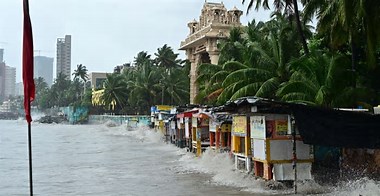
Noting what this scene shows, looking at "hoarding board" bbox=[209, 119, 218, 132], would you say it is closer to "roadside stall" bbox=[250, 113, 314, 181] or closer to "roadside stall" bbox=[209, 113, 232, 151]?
"roadside stall" bbox=[209, 113, 232, 151]

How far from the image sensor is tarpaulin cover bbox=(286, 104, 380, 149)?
1202 cm

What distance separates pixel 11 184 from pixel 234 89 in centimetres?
1248

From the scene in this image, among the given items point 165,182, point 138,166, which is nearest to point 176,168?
point 138,166

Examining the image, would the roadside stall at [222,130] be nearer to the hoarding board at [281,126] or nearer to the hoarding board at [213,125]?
the hoarding board at [213,125]

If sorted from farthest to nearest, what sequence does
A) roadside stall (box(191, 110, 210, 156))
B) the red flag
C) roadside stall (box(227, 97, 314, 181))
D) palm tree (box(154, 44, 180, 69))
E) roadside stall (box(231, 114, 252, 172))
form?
palm tree (box(154, 44, 180, 69)) → roadside stall (box(191, 110, 210, 156)) → roadside stall (box(231, 114, 252, 172)) → roadside stall (box(227, 97, 314, 181)) → the red flag

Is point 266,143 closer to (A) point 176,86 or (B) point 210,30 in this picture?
(B) point 210,30

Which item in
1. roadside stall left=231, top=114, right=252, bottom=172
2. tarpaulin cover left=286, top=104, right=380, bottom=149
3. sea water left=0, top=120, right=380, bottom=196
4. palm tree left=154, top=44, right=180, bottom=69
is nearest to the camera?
tarpaulin cover left=286, top=104, right=380, bottom=149

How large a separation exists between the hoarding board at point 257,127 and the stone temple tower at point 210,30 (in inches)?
1348

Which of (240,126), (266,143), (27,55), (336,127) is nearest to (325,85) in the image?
(240,126)

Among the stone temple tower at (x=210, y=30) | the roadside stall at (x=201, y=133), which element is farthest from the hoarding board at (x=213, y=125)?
the stone temple tower at (x=210, y=30)

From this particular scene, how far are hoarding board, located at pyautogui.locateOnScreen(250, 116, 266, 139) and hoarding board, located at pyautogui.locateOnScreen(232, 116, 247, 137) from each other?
53cm

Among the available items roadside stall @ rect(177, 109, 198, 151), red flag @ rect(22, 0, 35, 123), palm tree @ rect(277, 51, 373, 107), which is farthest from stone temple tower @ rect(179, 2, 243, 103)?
red flag @ rect(22, 0, 35, 123)

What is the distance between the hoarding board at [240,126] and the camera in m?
14.5

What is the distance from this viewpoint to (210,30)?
49344 millimetres
